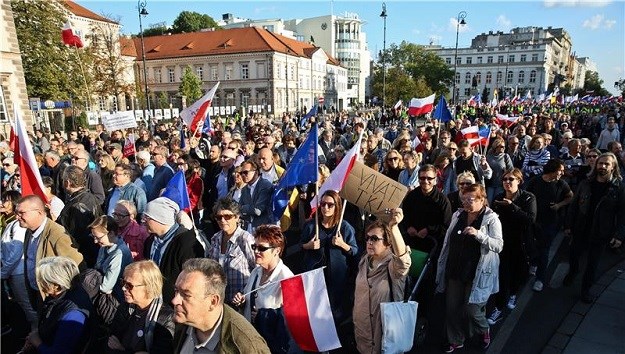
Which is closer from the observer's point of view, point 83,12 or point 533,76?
point 83,12

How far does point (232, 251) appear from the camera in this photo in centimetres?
380

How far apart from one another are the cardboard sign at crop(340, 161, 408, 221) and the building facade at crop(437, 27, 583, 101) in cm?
9969

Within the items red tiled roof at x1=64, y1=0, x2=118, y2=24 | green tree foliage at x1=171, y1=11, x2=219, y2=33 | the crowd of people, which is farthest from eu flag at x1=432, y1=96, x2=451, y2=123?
green tree foliage at x1=171, y1=11, x2=219, y2=33

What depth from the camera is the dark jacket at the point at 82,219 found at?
15.6ft

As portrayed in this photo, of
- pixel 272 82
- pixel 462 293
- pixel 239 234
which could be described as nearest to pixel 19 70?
pixel 239 234

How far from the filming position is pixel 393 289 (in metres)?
3.35

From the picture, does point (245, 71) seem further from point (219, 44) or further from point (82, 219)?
point (82, 219)

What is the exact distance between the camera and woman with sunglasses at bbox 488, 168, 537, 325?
4578mm

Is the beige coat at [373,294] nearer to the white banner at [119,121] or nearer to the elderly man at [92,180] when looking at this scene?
the elderly man at [92,180]

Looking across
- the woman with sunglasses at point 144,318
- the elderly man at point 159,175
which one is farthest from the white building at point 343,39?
the woman with sunglasses at point 144,318

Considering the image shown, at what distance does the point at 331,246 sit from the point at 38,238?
8.90 ft

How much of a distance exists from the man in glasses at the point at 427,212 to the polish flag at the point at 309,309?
2.14m

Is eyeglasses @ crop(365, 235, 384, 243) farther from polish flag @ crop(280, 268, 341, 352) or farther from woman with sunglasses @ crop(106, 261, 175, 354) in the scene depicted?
woman with sunglasses @ crop(106, 261, 175, 354)

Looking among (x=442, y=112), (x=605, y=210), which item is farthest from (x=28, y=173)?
(x=442, y=112)
